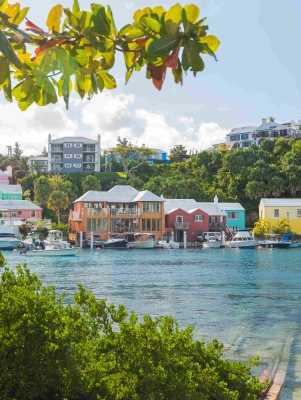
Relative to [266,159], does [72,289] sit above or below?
below

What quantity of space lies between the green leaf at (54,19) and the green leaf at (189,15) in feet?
1.91

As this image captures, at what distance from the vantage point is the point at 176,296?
23391mm

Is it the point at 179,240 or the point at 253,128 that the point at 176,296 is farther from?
the point at 253,128

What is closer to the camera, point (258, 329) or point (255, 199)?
point (258, 329)

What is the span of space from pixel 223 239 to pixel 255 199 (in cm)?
2230

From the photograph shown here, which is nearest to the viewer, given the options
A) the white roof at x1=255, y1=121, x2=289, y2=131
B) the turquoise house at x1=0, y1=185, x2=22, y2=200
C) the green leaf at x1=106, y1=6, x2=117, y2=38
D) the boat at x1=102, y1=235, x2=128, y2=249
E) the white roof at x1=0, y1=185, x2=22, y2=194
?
the green leaf at x1=106, y1=6, x2=117, y2=38

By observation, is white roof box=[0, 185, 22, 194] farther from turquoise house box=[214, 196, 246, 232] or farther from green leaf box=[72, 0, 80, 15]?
green leaf box=[72, 0, 80, 15]

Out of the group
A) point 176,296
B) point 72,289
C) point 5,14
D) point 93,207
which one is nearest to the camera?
point 5,14

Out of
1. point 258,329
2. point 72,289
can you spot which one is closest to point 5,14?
point 258,329

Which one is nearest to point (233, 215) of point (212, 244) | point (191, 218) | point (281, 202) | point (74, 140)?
point (281, 202)

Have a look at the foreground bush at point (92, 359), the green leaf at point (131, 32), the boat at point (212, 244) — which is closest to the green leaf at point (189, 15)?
the green leaf at point (131, 32)

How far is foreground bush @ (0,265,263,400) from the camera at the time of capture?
4.87m

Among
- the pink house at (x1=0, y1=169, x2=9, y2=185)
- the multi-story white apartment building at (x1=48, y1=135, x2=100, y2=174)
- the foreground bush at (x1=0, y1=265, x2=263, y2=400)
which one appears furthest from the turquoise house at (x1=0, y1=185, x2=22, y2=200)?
the foreground bush at (x1=0, y1=265, x2=263, y2=400)

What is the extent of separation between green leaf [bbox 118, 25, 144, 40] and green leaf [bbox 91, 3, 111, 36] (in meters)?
0.14
